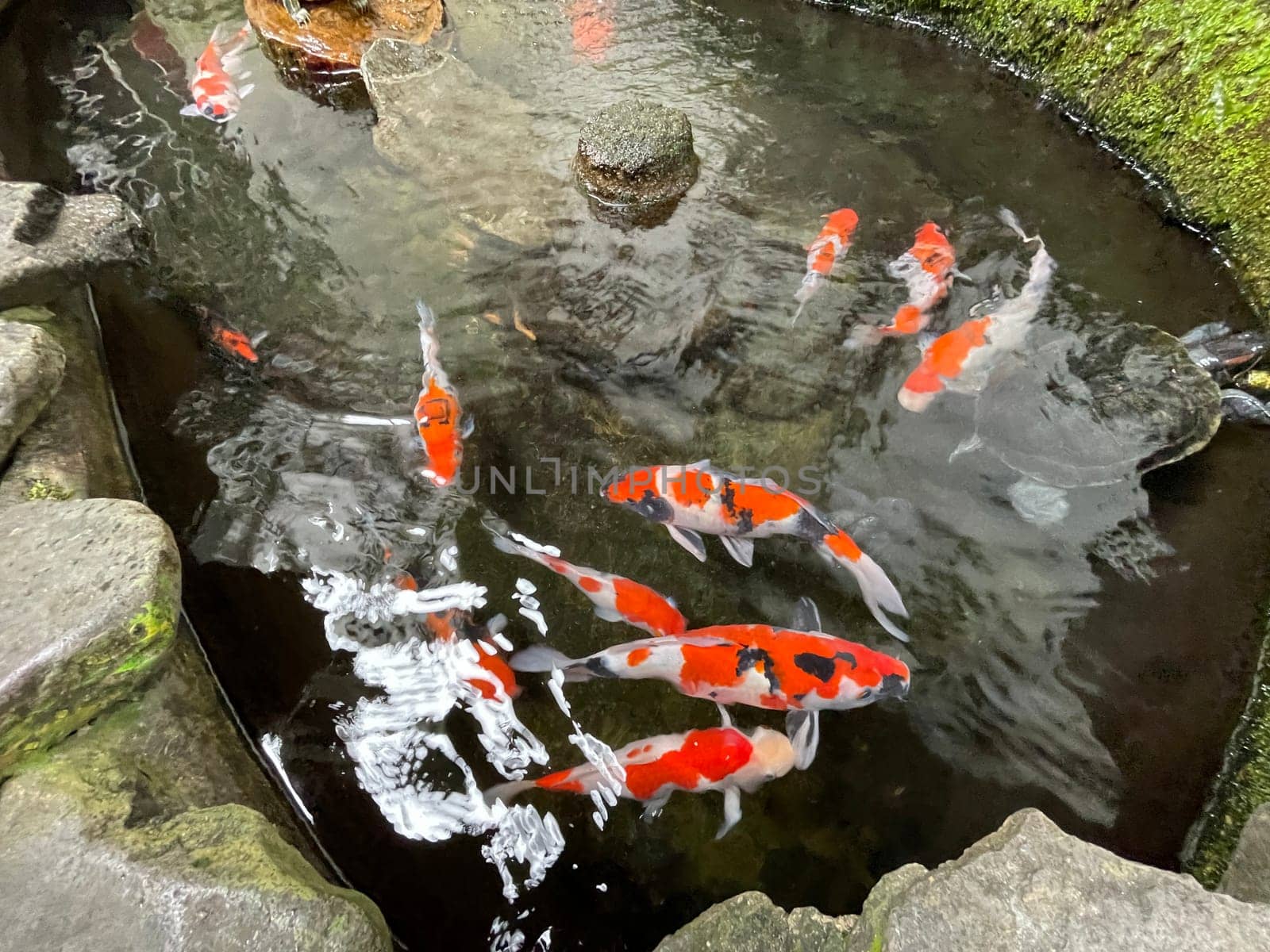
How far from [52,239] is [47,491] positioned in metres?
1.80

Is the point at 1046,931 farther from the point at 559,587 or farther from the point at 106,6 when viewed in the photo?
the point at 106,6

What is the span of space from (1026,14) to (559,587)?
540cm

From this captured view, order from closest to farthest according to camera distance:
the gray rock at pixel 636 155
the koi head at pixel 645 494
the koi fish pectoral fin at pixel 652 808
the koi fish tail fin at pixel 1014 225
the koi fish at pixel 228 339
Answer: the koi fish pectoral fin at pixel 652 808, the koi head at pixel 645 494, the koi fish at pixel 228 339, the koi fish tail fin at pixel 1014 225, the gray rock at pixel 636 155

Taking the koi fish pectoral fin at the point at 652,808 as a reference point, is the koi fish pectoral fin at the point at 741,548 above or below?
above

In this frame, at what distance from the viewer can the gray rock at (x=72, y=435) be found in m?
2.65

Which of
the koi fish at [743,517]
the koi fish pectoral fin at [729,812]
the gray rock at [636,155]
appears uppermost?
the gray rock at [636,155]

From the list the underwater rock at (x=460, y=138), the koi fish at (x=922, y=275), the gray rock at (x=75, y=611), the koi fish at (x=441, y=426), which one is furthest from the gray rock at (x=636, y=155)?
the gray rock at (x=75, y=611)

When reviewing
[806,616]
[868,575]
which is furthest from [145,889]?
[868,575]

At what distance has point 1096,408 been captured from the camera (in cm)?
342

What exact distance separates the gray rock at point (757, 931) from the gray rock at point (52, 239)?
13.2ft

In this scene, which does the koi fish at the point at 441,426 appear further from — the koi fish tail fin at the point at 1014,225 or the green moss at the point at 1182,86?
the green moss at the point at 1182,86

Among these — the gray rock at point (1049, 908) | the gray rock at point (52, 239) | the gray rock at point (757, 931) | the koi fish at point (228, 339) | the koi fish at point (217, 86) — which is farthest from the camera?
the koi fish at point (217, 86)

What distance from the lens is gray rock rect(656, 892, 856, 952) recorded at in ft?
6.14

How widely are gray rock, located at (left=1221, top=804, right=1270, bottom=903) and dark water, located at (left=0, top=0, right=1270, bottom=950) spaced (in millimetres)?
625
